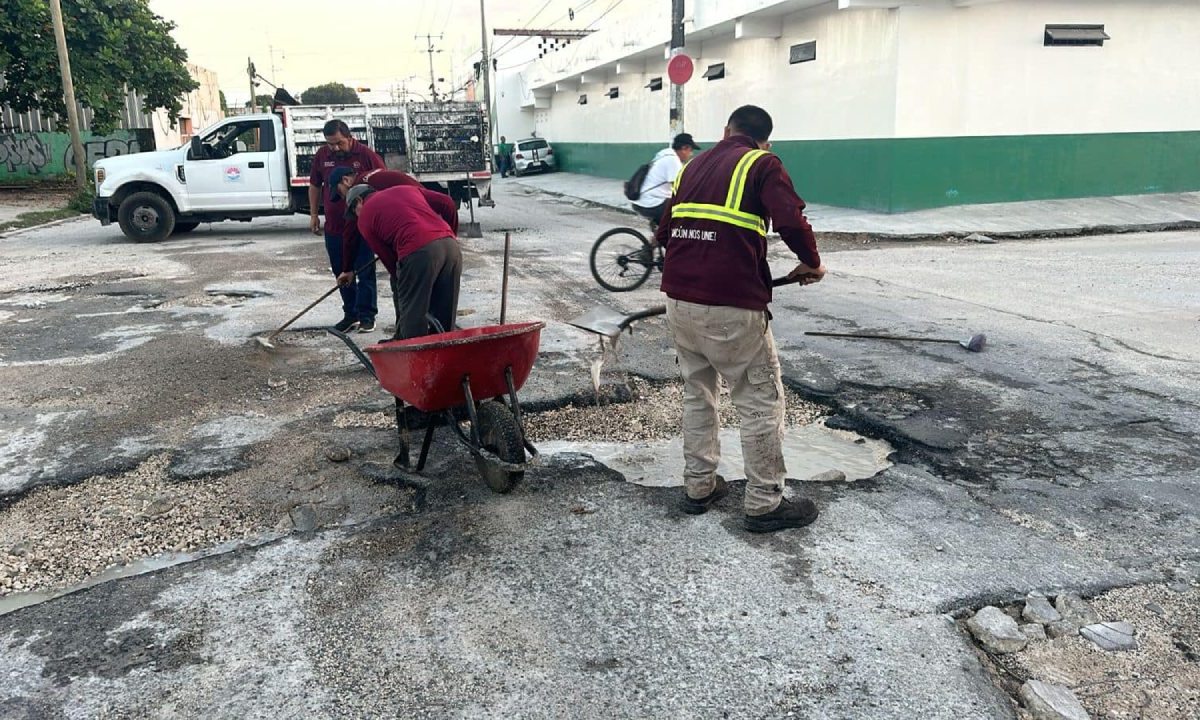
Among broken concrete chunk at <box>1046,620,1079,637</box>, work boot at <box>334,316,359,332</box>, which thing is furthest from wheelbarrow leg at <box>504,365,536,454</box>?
work boot at <box>334,316,359,332</box>

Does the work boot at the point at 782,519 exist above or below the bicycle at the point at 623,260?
below

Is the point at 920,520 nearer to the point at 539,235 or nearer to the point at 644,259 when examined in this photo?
the point at 644,259

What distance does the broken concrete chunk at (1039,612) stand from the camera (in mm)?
3129

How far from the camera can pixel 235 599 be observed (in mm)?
3416

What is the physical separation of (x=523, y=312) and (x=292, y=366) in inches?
98.4

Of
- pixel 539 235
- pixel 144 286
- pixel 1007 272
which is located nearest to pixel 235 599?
pixel 144 286

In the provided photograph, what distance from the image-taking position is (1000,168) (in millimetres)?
17000

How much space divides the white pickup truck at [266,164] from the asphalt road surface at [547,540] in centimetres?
848

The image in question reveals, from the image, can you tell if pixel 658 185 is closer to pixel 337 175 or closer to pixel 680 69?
pixel 337 175

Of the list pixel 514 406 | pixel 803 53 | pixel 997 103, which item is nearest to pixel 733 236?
pixel 514 406

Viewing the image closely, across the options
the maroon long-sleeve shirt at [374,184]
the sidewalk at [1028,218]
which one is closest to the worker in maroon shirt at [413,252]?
the maroon long-sleeve shirt at [374,184]

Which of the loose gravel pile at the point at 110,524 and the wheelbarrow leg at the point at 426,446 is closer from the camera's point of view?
the loose gravel pile at the point at 110,524

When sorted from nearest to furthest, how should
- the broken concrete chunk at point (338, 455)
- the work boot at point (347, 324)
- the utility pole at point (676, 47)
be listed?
the broken concrete chunk at point (338, 455), the work boot at point (347, 324), the utility pole at point (676, 47)

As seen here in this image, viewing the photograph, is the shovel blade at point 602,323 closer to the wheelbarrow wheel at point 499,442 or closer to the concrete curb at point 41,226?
the wheelbarrow wheel at point 499,442
